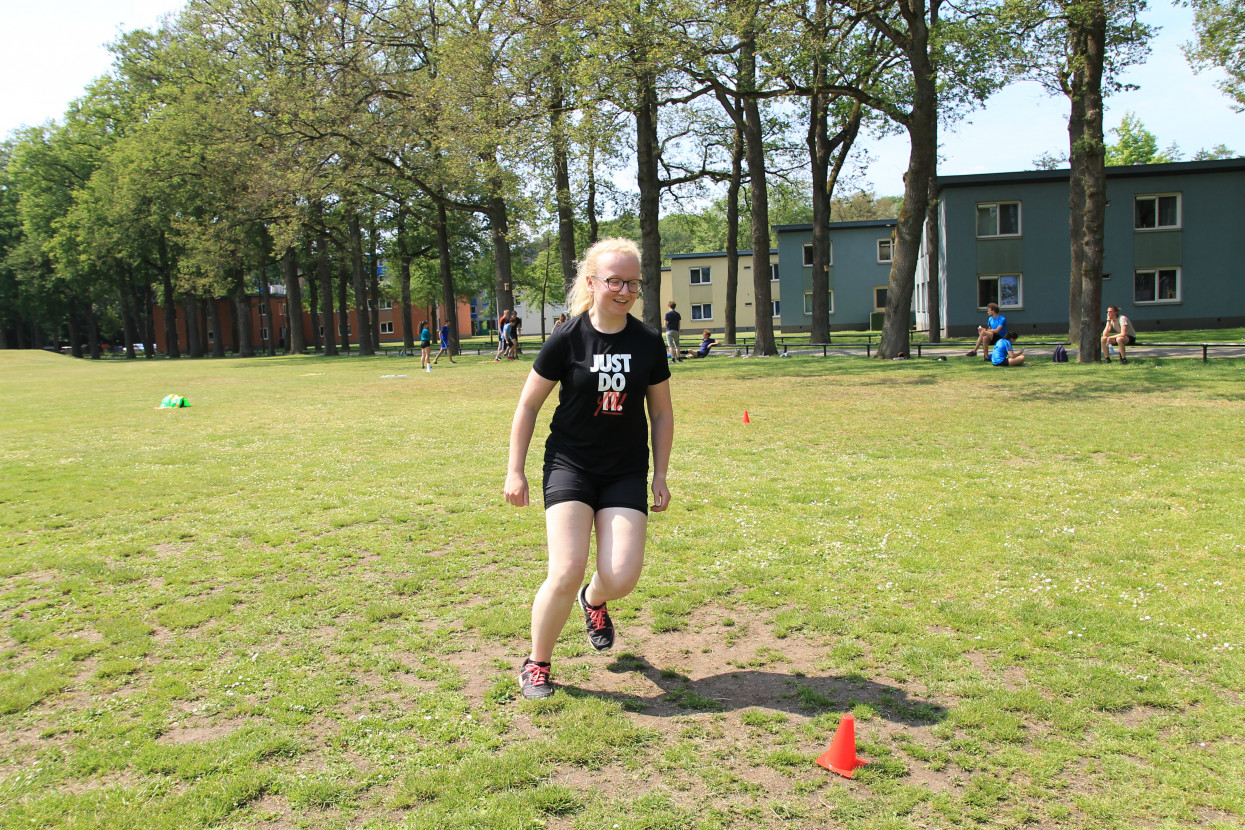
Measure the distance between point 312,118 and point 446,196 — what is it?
723 centimetres

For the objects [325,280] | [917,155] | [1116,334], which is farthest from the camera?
[325,280]

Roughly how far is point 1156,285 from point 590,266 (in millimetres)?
42752

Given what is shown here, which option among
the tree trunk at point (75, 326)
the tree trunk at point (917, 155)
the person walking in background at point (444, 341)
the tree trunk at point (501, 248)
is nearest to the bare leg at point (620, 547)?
the tree trunk at point (917, 155)

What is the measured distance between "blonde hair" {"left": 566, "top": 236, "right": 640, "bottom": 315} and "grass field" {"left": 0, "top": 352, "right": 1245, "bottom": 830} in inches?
78.2

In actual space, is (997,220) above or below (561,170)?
below

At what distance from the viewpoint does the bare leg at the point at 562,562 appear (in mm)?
4180

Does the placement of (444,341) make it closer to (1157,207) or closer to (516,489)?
(1157,207)

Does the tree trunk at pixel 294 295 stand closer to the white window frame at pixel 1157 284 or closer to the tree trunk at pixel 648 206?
the tree trunk at pixel 648 206

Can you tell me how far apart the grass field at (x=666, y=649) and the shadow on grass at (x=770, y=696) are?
23mm

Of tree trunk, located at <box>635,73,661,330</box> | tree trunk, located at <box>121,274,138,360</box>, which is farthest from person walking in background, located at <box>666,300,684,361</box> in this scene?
tree trunk, located at <box>121,274,138,360</box>

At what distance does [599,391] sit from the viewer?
14.0 ft

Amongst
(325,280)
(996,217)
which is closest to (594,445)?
(996,217)

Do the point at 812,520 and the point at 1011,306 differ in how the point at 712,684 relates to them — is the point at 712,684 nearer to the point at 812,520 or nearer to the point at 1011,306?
the point at 812,520

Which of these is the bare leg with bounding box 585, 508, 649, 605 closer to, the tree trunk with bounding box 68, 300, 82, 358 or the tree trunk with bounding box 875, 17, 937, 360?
the tree trunk with bounding box 875, 17, 937, 360
